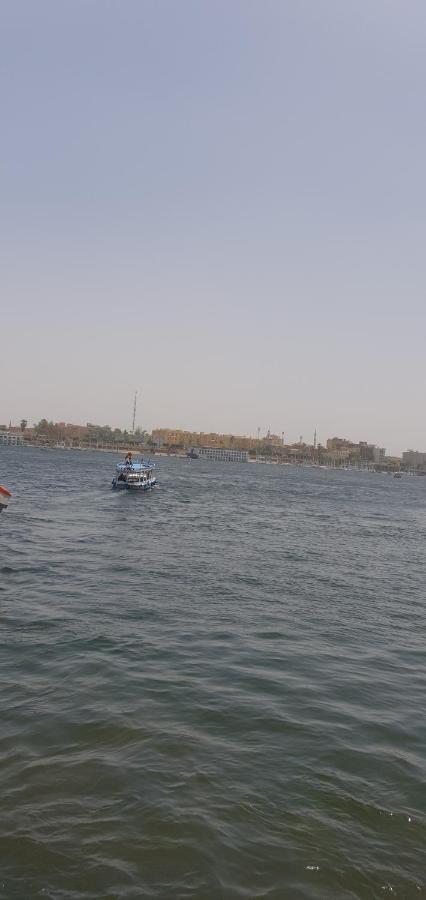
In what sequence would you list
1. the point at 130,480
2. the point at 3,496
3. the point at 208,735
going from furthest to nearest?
the point at 130,480 < the point at 3,496 < the point at 208,735

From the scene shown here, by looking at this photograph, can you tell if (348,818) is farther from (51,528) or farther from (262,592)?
(51,528)

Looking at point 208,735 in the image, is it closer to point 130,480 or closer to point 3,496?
point 3,496

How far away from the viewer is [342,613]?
19.0 metres

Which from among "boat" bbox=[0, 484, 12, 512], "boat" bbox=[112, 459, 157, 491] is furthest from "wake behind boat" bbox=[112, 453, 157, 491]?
"boat" bbox=[0, 484, 12, 512]

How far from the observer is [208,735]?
9875 mm

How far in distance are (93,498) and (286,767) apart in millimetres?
48486

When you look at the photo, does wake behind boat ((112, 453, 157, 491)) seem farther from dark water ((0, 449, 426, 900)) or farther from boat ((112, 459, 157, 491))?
dark water ((0, 449, 426, 900))

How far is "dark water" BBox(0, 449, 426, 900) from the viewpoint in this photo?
22.0 feet

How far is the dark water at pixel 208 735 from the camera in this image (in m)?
6.72

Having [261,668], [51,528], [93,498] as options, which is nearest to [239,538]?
[51,528]

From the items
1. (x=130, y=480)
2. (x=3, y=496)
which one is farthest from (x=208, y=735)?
(x=130, y=480)

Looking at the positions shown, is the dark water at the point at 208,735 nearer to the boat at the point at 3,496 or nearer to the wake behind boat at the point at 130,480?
the boat at the point at 3,496

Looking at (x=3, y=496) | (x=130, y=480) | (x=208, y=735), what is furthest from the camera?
(x=130, y=480)

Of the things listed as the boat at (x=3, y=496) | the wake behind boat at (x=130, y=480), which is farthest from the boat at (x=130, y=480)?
the boat at (x=3, y=496)
